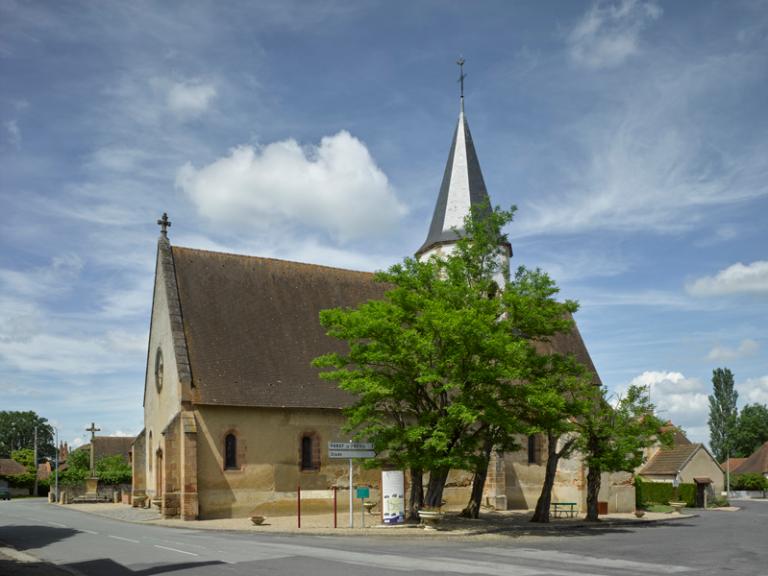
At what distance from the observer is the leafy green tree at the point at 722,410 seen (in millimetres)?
96000

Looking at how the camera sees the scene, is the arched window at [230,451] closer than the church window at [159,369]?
Yes

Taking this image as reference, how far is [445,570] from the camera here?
14.9 meters

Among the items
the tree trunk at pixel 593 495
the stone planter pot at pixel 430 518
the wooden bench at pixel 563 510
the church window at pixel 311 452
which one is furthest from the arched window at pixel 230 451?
the tree trunk at pixel 593 495

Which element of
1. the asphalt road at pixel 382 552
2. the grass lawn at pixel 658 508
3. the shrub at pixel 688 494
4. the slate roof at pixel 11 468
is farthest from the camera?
the slate roof at pixel 11 468

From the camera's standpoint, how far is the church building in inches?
1188

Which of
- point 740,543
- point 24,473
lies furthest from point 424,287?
point 24,473

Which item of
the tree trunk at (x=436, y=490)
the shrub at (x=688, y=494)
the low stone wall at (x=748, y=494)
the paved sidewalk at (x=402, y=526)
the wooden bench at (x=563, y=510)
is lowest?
the low stone wall at (x=748, y=494)

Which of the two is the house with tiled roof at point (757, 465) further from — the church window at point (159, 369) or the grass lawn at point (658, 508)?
the church window at point (159, 369)

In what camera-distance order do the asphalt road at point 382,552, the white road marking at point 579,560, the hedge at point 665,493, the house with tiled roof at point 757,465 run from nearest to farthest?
the asphalt road at point 382,552, the white road marking at point 579,560, the hedge at point 665,493, the house with tiled roof at point 757,465

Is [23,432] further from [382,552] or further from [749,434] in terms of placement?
[382,552]

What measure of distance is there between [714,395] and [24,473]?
81.0 metres

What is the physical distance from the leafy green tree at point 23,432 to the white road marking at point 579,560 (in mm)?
121952

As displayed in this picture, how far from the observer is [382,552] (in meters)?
18.5

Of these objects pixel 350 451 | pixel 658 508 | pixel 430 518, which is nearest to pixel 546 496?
pixel 430 518
